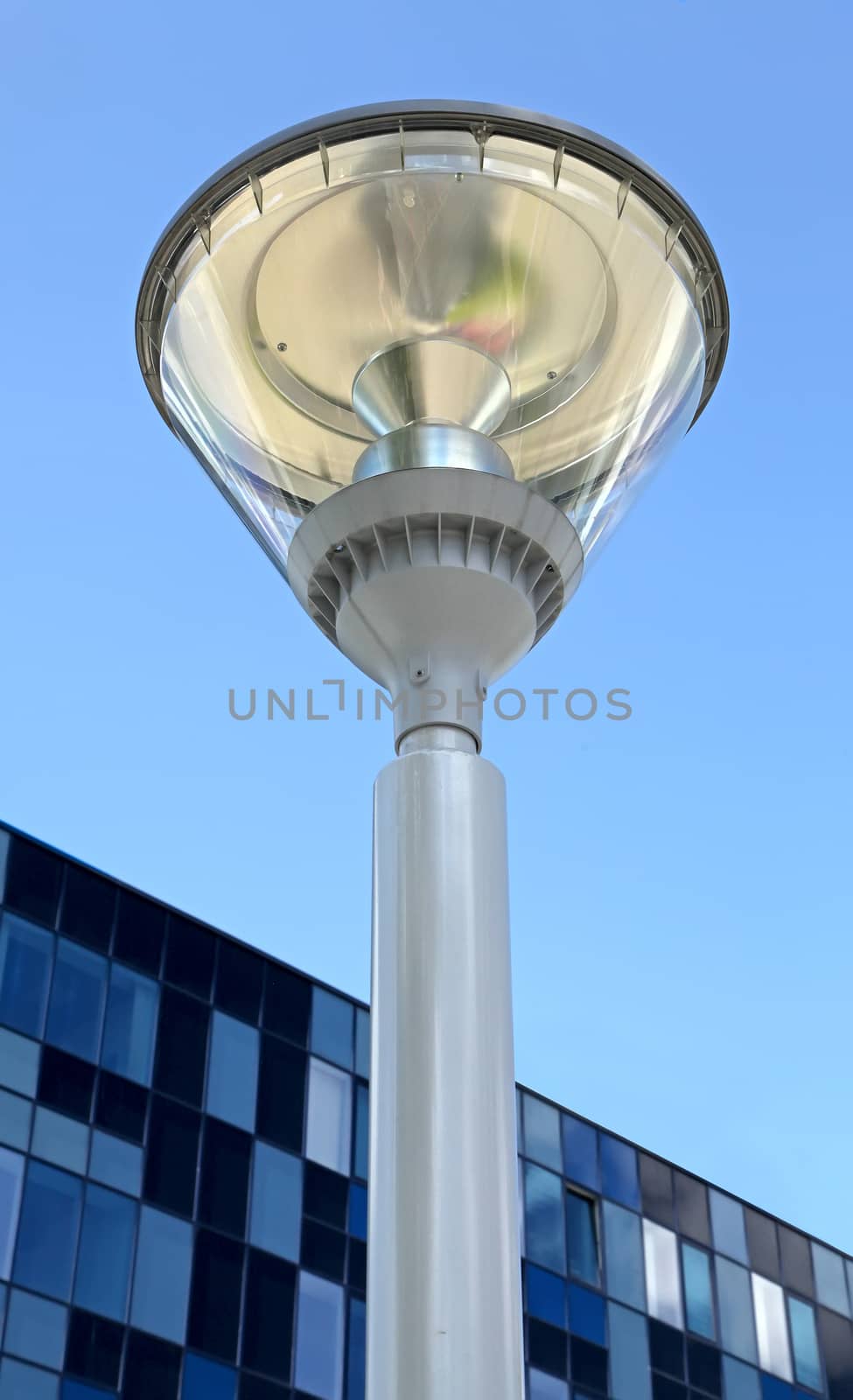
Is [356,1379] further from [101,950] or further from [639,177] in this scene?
[639,177]

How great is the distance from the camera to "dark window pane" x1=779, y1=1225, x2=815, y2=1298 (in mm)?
35094

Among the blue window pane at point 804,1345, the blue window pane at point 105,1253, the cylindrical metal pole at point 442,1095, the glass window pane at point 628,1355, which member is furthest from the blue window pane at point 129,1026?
the cylindrical metal pole at point 442,1095

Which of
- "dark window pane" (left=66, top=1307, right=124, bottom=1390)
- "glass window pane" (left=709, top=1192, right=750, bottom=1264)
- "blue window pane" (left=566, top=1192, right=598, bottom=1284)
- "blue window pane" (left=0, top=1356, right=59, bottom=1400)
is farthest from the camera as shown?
"glass window pane" (left=709, top=1192, right=750, bottom=1264)

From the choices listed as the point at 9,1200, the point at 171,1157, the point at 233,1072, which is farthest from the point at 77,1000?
the point at 9,1200

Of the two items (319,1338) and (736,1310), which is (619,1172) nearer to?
(736,1310)

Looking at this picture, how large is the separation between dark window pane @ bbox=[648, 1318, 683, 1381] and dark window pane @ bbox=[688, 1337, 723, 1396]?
0.26m

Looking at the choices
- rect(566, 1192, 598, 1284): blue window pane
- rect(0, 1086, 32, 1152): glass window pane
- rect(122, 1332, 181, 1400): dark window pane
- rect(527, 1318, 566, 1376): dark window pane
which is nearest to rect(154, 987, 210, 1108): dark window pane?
rect(0, 1086, 32, 1152): glass window pane

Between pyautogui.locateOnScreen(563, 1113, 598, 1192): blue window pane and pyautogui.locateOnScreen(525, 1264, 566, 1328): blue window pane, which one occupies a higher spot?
pyautogui.locateOnScreen(563, 1113, 598, 1192): blue window pane

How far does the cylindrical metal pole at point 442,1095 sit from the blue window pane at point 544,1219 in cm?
2743

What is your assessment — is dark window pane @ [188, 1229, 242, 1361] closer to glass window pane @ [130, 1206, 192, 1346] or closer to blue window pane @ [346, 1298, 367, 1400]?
glass window pane @ [130, 1206, 192, 1346]

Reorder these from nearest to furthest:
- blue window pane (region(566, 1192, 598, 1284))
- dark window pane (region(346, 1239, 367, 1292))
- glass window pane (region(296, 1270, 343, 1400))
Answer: glass window pane (region(296, 1270, 343, 1400)) < dark window pane (region(346, 1239, 367, 1292)) < blue window pane (region(566, 1192, 598, 1284))

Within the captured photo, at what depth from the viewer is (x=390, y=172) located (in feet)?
16.7

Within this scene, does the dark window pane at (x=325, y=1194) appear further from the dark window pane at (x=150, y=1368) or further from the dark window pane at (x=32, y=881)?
the dark window pane at (x=32, y=881)

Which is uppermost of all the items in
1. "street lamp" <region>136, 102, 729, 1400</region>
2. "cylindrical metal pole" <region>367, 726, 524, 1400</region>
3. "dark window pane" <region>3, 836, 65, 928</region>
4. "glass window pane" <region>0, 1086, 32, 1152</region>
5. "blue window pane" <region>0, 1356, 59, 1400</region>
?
"dark window pane" <region>3, 836, 65, 928</region>
